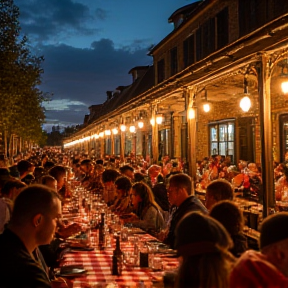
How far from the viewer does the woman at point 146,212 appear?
714 cm

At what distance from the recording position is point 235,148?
1855 cm

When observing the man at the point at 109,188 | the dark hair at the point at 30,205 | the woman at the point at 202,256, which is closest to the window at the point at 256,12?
the man at the point at 109,188

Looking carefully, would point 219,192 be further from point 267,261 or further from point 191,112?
point 191,112

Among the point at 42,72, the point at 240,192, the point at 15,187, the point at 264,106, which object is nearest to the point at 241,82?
the point at 240,192

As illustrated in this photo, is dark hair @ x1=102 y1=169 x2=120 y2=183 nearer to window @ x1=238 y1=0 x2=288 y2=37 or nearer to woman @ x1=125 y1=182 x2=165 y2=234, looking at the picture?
woman @ x1=125 y1=182 x2=165 y2=234

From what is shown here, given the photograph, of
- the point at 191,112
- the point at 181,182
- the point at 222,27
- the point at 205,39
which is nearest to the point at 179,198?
the point at 181,182

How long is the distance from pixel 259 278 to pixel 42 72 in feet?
87.6

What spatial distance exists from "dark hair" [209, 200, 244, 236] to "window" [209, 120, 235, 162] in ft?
48.8

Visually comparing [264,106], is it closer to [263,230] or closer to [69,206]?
[69,206]

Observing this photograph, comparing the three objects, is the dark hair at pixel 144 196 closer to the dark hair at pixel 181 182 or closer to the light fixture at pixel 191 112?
the dark hair at pixel 181 182

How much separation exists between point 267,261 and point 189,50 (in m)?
18.1

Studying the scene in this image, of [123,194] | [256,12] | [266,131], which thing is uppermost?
[256,12]

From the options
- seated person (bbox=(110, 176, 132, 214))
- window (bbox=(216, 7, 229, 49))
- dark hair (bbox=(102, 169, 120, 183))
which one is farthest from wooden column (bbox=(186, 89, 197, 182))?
window (bbox=(216, 7, 229, 49))

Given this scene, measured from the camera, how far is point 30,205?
3.06 meters
